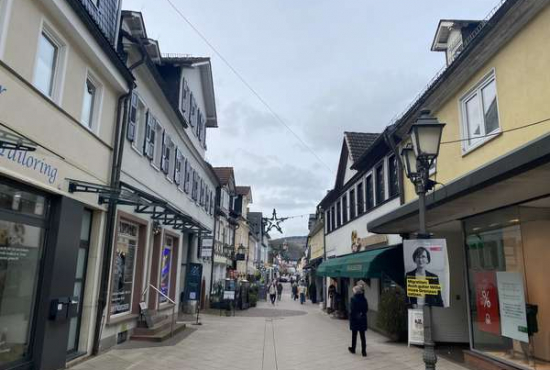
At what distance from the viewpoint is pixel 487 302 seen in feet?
30.5

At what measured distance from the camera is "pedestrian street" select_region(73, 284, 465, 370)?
9.23m

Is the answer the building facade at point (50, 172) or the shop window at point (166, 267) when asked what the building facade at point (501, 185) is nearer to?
the building facade at point (50, 172)

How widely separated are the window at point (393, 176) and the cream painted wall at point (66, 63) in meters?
9.26

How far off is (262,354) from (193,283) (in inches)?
309

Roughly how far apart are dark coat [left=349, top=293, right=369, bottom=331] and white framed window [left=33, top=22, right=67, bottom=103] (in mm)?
8156

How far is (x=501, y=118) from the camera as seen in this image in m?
8.45

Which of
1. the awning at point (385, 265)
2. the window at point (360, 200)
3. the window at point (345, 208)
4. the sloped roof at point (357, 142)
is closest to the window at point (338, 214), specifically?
the window at point (345, 208)

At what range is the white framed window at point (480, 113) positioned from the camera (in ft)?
29.1

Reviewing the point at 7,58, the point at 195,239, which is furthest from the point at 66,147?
the point at 195,239

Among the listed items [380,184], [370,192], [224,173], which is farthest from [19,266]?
[224,173]

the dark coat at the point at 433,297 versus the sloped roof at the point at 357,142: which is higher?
the sloped roof at the point at 357,142

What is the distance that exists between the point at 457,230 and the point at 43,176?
10388 mm

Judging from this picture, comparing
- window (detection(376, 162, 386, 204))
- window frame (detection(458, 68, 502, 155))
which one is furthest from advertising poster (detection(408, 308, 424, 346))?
window (detection(376, 162, 386, 204))

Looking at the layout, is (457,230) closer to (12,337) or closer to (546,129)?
(546,129)
